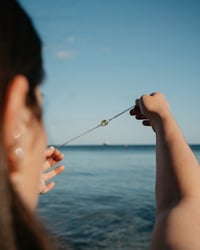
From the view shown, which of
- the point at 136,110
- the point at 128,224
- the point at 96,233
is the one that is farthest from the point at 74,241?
the point at 136,110

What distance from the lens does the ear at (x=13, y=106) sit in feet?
3.65

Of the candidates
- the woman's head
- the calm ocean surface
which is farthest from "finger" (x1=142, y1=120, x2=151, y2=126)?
the calm ocean surface

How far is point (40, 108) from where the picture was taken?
134 centimetres

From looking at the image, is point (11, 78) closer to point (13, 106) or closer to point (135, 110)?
point (13, 106)

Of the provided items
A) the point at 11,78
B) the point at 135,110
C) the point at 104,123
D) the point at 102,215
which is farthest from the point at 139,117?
the point at 102,215

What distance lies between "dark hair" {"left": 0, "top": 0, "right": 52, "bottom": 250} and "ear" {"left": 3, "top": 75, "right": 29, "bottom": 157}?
0.01 m

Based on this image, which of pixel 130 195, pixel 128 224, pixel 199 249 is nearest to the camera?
pixel 199 249

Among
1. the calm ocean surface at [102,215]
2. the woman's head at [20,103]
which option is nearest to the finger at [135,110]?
the woman's head at [20,103]

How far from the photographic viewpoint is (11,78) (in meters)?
1.15

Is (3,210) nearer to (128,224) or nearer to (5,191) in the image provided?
(5,191)

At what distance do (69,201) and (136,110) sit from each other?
14.8 m

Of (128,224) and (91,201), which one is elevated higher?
(91,201)

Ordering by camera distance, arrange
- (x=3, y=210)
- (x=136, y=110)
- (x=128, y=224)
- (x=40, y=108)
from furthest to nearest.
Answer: (x=128, y=224)
(x=136, y=110)
(x=40, y=108)
(x=3, y=210)

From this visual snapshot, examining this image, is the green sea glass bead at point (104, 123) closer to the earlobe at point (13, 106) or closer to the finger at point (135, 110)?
the finger at point (135, 110)
